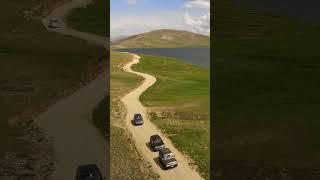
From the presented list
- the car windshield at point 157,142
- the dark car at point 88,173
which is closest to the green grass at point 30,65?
the dark car at point 88,173

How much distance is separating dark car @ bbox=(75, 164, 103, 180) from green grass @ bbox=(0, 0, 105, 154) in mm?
7193

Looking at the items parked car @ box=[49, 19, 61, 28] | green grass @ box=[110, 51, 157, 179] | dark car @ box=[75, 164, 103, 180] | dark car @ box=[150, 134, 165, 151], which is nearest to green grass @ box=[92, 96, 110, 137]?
green grass @ box=[110, 51, 157, 179]

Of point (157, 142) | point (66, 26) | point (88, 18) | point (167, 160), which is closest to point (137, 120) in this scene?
point (157, 142)

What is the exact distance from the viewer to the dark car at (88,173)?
26000 mm

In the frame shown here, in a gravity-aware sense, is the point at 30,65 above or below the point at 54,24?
below

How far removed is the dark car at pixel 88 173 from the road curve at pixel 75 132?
2.58ft

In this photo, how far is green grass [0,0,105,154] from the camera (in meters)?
39.3

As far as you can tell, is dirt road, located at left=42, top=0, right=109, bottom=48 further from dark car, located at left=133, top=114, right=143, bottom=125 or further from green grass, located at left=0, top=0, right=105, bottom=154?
dark car, located at left=133, top=114, right=143, bottom=125
